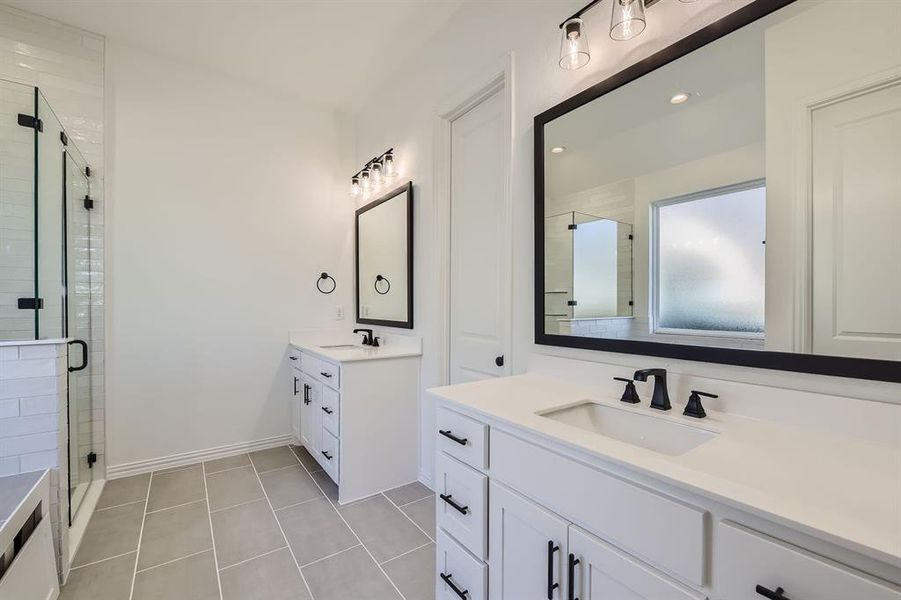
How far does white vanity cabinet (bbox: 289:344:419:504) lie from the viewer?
7.60ft

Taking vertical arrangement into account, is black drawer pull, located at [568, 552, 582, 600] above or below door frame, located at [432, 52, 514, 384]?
below

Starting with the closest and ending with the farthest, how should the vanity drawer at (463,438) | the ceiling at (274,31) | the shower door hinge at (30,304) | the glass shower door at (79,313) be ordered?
1. the vanity drawer at (463,438)
2. the shower door hinge at (30,304)
3. the glass shower door at (79,313)
4. the ceiling at (274,31)

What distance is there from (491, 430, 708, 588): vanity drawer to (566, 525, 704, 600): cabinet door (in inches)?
0.9

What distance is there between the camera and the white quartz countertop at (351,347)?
2.47 m

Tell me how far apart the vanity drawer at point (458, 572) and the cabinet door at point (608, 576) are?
1.20 feet

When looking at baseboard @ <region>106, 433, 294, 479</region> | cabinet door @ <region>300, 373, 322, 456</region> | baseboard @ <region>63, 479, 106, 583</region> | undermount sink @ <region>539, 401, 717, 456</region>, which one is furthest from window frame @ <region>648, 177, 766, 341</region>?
baseboard @ <region>106, 433, 294, 479</region>

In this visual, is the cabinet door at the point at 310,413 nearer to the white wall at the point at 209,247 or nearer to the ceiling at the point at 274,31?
the white wall at the point at 209,247

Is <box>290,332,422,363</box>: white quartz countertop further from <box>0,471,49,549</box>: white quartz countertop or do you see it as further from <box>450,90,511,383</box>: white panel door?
<box>0,471,49,549</box>: white quartz countertop

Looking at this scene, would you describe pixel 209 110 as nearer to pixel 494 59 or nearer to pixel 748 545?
pixel 494 59

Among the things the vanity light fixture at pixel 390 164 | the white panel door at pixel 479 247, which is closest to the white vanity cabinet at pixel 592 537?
the white panel door at pixel 479 247

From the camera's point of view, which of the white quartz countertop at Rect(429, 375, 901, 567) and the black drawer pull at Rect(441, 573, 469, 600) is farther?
the black drawer pull at Rect(441, 573, 469, 600)

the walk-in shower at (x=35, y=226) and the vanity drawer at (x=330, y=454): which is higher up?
the walk-in shower at (x=35, y=226)

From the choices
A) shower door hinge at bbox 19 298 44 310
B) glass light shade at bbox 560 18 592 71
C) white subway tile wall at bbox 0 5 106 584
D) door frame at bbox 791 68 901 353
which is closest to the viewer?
door frame at bbox 791 68 901 353

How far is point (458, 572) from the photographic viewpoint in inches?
51.1
